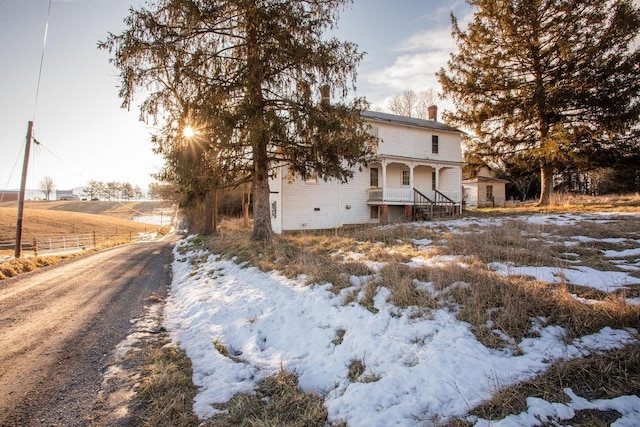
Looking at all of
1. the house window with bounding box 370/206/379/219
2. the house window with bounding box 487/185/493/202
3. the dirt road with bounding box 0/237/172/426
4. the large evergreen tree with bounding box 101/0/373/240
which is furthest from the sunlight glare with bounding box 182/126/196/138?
the house window with bounding box 487/185/493/202

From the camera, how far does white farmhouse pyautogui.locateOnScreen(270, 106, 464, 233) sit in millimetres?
17516

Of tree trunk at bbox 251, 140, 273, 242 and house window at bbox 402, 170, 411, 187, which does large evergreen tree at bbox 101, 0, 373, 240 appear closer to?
tree trunk at bbox 251, 140, 273, 242

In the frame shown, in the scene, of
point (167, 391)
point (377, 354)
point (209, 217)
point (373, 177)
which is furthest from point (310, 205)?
point (167, 391)

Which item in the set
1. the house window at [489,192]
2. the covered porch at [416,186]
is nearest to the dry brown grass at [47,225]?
the covered porch at [416,186]

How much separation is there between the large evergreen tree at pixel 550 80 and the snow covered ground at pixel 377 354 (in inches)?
645

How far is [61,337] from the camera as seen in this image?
4793mm

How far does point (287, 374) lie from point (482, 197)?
3574 cm

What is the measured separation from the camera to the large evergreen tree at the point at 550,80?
16.8 m

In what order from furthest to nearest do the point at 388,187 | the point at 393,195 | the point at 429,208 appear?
the point at 388,187, the point at 429,208, the point at 393,195

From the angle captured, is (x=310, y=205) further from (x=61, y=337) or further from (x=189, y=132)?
(x=61, y=337)

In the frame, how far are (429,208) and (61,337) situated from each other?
17968mm

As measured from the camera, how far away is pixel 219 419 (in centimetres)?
281

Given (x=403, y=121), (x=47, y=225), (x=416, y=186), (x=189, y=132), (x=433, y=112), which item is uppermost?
(x=433, y=112)

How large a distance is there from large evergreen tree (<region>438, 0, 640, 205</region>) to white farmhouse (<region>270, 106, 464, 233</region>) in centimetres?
287
